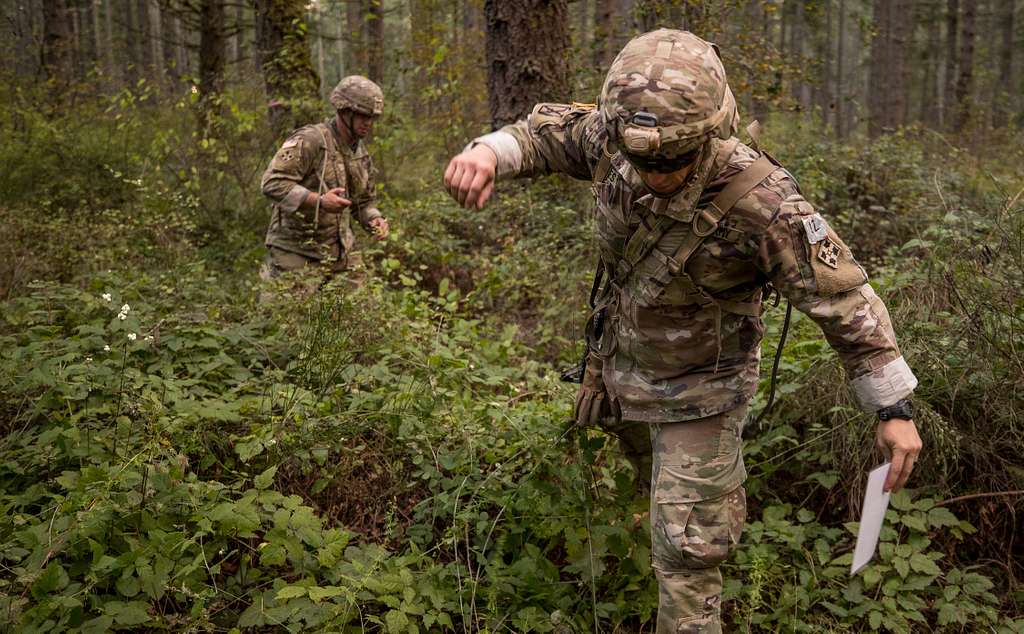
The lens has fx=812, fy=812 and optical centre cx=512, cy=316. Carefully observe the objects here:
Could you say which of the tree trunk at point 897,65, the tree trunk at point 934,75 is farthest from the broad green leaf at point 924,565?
the tree trunk at point 934,75

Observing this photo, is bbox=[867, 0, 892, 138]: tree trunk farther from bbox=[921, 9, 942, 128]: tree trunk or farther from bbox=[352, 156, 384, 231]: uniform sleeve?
bbox=[352, 156, 384, 231]: uniform sleeve

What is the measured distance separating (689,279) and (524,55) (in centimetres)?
448

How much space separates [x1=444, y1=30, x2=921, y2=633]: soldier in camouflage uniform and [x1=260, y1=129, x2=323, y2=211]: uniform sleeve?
9.83 feet

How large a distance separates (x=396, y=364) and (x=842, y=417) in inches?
87.9

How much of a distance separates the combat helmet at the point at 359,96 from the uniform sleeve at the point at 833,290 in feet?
12.6

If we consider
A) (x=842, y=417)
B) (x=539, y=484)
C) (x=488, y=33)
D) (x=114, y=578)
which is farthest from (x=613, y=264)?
(x=488, y=33)

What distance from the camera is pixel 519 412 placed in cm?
381

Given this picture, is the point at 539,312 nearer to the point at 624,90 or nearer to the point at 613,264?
the point at 613,264

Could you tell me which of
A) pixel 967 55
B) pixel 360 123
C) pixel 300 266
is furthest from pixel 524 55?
pixel 967 55

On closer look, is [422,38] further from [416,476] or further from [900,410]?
[900,410]

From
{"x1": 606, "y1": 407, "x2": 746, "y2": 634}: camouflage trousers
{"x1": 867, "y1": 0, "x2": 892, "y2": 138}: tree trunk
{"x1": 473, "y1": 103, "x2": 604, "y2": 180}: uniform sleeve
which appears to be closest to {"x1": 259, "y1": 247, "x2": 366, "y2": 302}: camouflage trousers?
{"x1": 473, "y1": 103, "x2": 604, "y2": 180}: uniform sleeve

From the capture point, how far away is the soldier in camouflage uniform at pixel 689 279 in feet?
7.91

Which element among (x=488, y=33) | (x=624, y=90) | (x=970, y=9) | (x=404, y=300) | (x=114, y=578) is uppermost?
(x=970, y=9)

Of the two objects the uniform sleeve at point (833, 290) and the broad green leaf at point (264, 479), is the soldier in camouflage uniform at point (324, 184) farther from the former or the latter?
the uniform sleeve at point (833, 290)
